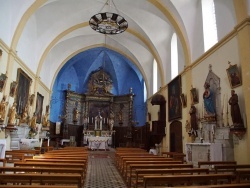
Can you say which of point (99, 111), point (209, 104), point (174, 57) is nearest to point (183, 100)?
point (209, 104)

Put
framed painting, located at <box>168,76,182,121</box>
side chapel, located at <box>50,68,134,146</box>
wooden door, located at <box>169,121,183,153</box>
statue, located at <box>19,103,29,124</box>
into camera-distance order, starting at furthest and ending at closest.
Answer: side chapel, located at <box>50,68,134,146</box>, framed painting, located at <box>168,76,182,121</box>, wooden door, located at <box>169,121,183,153</box>, statue, located at <box>19,103,29,124</box>

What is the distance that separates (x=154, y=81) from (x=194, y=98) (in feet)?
24.6

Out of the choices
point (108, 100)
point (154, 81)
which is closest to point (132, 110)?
point (108, 100)

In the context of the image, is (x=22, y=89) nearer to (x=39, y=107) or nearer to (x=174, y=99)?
(x=39, y=107)

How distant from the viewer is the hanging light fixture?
401 inches

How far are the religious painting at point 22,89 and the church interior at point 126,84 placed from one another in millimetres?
54

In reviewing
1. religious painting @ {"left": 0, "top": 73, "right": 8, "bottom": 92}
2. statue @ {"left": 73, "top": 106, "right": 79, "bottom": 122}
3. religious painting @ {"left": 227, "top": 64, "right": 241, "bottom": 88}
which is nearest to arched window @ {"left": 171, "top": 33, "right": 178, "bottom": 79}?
religious painting @ {"left": 227, "top": 64, "right": 241, "bottom": 88}

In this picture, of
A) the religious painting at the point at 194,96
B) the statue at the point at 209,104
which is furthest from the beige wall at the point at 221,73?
the statue at the point at 209,104

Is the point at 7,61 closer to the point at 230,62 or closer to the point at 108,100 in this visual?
the point at 230,62

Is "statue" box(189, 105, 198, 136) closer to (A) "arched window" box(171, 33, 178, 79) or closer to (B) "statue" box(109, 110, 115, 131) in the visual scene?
(A) "arched window" box(171, 33, 178, 79)

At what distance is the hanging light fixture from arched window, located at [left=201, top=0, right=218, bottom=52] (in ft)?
12.2

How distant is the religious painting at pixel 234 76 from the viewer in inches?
259

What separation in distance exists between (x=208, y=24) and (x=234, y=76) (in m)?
3.51

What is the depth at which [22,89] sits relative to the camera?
426 inches
